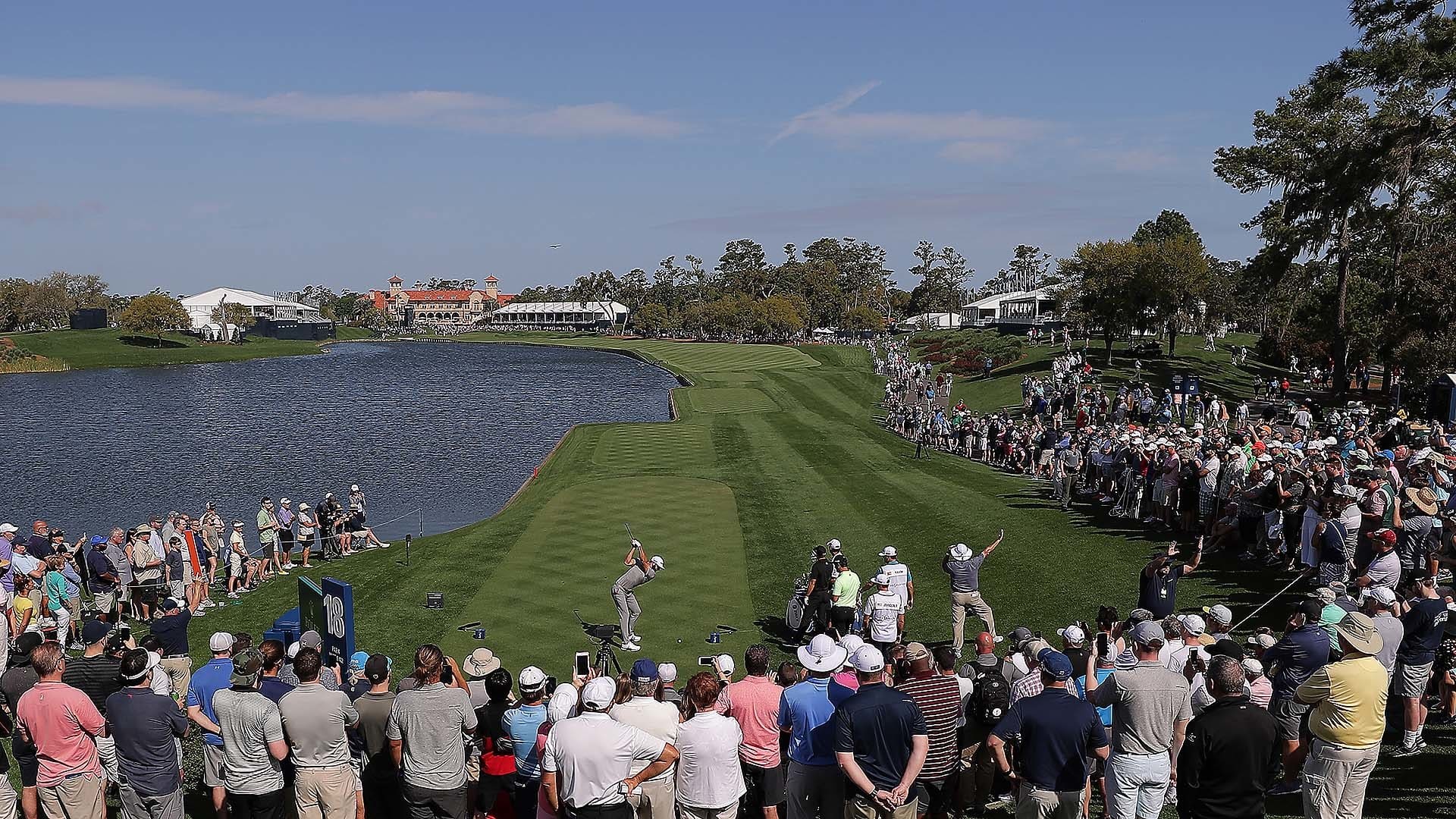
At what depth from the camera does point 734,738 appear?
27.4ft

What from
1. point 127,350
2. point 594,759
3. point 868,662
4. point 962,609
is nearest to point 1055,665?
point 868,662

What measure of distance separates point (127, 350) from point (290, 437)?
10987cm

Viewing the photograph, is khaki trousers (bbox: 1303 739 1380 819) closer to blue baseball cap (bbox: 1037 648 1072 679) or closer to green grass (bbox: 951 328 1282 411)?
blue baseball cap (bbox: 1037 648 1072 679)

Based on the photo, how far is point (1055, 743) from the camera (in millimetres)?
8156

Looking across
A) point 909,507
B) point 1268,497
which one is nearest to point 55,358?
point 909,507

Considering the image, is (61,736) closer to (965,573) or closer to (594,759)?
(594,759)

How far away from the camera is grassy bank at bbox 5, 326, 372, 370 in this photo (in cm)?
13688

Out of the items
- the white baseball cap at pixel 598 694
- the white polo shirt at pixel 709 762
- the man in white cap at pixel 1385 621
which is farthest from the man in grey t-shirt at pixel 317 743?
the man in white cap at pixel 1385 621

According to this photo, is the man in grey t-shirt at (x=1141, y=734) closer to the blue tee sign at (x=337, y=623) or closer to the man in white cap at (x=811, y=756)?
the man in white cap at (x=811, y=756)

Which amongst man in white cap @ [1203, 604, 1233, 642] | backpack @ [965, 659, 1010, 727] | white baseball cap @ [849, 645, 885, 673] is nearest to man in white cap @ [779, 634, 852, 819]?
white baseball cap @ [849, 645, 885, 673]

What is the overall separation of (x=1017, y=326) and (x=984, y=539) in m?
94.7

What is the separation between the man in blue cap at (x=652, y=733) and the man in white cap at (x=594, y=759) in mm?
140

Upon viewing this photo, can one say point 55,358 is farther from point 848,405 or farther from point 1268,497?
point 1268,497

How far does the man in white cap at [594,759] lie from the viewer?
7992mm
